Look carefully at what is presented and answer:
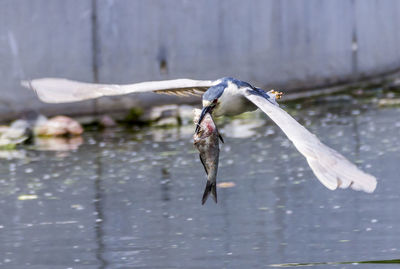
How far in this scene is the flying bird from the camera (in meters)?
3.89

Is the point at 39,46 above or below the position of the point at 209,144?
above

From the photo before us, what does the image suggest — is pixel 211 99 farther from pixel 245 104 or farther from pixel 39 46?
pixel 39 46

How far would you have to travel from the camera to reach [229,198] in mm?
6387

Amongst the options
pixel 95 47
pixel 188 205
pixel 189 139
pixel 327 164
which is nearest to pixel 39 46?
pixel 95 47

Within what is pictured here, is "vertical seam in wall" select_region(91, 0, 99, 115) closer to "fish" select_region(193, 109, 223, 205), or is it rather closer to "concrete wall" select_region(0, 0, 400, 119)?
"concrete wall" select_region(0, 0, 400, 119)

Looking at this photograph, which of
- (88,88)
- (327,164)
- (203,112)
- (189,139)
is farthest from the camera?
(189,139)

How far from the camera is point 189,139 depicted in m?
8.56

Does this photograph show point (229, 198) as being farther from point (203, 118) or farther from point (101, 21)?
point (101, 21)

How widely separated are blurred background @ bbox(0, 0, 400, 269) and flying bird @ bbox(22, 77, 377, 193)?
752mm

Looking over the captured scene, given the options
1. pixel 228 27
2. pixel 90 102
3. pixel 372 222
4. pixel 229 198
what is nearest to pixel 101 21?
pixel 90 102

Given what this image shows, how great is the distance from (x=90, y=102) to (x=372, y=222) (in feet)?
14.1

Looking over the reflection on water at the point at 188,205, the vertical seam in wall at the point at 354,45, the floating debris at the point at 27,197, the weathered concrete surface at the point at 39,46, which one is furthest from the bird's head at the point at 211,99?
the vertical seam in wall at the point at 354,45

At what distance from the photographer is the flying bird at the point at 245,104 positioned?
3889 millimetres

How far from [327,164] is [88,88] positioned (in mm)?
1838
